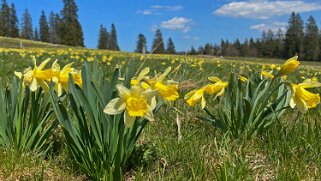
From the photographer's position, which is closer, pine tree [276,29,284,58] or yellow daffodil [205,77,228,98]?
yellow daffodil [205,77,228,98]

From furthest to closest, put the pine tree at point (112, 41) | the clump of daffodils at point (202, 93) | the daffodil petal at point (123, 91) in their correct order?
the pine tree at point (112, 41) < the clump of daffodils at point (202, 93) < the daffodil petal at point (123, 91)

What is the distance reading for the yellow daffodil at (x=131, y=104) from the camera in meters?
1.64

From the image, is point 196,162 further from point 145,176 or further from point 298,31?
point 298,31

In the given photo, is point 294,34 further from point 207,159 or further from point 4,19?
point 207,159

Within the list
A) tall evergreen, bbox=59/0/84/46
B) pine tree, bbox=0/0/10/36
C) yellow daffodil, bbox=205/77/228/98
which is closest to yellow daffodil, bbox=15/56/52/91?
yellow daffodil, bbox=205/77/228/98

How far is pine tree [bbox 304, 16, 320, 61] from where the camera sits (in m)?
81.6

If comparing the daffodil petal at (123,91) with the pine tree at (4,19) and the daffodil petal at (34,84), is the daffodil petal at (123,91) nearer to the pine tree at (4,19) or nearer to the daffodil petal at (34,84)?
the daffodil petal at (34,84)

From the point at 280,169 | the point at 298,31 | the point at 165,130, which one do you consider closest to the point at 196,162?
the point at 280,169

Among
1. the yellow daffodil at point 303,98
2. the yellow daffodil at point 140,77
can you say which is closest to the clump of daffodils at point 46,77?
the yellow daffodil at point 140,77

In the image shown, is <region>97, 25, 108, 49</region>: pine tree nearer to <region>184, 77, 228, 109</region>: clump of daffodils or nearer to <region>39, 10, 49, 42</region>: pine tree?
<region>39, 10, 49, 42</region>: pine tree

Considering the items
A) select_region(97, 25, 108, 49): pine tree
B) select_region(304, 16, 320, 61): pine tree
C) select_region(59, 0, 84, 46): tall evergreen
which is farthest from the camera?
select_region(97, 25, 108, 49): pine tree

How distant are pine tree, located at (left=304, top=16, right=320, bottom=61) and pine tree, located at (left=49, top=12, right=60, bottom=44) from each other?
5351 centimetres

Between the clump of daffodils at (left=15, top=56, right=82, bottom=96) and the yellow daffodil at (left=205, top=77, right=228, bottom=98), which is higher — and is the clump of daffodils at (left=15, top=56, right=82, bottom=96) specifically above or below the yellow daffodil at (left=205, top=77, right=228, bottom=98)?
above

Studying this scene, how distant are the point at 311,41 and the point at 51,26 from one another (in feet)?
197
